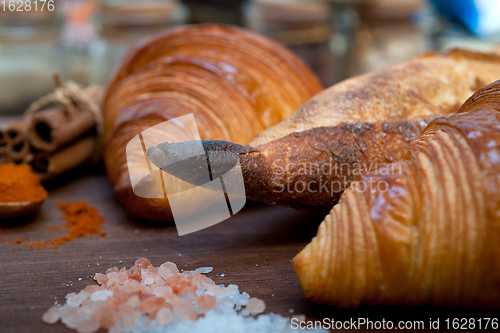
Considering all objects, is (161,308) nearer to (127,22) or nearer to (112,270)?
(112,270)

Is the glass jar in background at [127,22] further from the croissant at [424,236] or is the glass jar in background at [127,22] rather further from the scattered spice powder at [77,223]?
the croissant at [424,236]

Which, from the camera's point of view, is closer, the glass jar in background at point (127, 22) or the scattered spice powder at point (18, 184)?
the scattered spice powder at point (18, 184)

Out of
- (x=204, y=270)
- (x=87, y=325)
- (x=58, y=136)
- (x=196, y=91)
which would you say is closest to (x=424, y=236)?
(x=204, y=270)

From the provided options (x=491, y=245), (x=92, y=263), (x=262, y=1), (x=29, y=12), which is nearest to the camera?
(x=491, y=245)

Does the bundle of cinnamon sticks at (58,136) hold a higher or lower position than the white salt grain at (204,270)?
higher

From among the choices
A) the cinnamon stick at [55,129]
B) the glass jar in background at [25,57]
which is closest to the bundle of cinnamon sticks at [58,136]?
the cinnamon stick at [55,129]

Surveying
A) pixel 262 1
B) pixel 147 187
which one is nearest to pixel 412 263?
pixel 147 187

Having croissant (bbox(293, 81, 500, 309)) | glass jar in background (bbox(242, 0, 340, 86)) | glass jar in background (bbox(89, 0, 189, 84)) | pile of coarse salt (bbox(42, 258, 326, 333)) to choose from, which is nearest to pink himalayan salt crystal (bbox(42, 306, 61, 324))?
pile of coarse salt (bbox(42, 258, 326, 333))

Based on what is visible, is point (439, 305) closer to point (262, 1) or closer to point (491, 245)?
point (491, 245)
